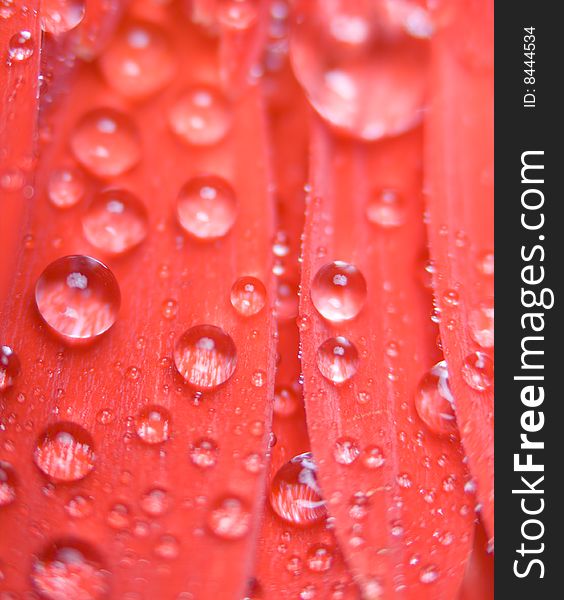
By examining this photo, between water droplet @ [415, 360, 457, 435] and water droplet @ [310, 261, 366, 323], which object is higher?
water droplet @ [310, 261, 366, 323]

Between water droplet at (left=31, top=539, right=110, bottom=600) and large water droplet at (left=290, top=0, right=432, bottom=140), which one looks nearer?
water droplet at (left=31, top=539, right=110, bottom=600)

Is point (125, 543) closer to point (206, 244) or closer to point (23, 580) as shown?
point (23, 580)

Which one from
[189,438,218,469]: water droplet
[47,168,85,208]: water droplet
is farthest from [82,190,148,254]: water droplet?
[189,438,218,469]: water droplet

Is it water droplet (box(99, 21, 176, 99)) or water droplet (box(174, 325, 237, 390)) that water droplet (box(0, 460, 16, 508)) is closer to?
water droplet (box(174, 325, 237, 390))

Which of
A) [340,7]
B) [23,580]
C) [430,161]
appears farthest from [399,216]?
[23,580]

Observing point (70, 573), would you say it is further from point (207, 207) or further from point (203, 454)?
point (207, 207)

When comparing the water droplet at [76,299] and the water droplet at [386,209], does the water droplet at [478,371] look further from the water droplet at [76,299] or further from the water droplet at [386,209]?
the water droplet at [76,299]
